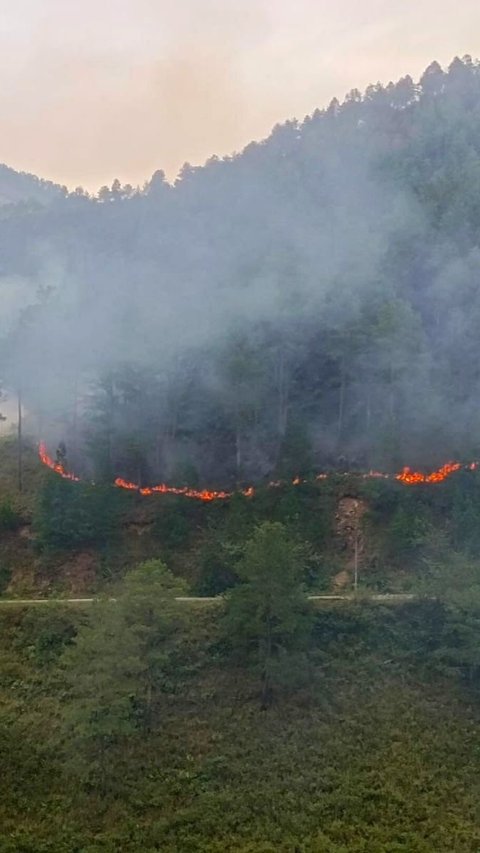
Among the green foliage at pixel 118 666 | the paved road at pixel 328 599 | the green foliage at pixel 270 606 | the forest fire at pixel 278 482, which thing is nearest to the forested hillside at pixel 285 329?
the forest fire at pixel 278 482

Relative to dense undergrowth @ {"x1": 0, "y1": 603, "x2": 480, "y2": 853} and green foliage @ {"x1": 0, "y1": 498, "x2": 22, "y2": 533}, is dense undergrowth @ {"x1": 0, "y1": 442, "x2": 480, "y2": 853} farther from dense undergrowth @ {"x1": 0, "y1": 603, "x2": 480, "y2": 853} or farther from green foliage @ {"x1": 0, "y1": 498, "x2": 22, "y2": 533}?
green foliage @ {"x1": 0, "y1": 498, "x2": 22, "y2": 533}

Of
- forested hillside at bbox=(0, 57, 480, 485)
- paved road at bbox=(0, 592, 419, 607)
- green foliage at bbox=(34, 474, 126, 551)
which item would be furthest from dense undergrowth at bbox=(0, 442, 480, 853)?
forested hillside at bbox=(0, 57, 480, 485)

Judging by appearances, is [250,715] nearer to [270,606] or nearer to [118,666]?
[270,606]

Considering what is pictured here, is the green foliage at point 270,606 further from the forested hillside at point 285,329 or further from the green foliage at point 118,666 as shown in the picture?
the forested hillside at point 285,329

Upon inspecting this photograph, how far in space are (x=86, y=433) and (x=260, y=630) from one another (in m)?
28.9

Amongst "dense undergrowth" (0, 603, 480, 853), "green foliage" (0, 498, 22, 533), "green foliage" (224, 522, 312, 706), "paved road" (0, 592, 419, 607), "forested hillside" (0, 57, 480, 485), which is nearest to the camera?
"dense undergrowth" (0, 603, 480, 853)

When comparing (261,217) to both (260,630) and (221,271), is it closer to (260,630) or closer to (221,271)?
(221,271)

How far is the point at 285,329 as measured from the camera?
5303 cm

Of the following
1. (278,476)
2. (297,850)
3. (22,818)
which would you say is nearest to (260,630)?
(297,850)

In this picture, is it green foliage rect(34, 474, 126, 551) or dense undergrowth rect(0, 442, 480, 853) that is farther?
green foliage rect(34, 474, 126, 551)

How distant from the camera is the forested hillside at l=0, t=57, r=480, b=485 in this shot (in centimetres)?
4553

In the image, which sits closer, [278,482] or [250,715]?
[250,715]

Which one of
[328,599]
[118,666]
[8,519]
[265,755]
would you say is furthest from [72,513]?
[265,755]

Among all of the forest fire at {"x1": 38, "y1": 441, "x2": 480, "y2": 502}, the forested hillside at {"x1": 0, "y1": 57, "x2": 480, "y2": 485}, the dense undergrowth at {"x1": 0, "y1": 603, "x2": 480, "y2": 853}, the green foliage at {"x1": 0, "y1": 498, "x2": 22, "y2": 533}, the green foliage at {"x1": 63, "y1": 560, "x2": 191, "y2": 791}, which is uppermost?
the forested hillside at {"x1": 0, "y1": 57, "x2": 480, "y2": 485}
